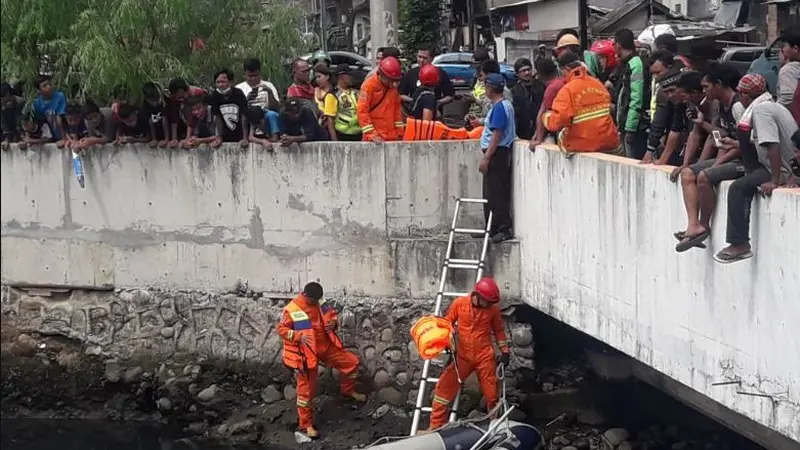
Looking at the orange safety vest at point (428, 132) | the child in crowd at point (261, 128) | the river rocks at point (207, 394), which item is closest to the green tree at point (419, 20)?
the child in crowd at point (261, 128)

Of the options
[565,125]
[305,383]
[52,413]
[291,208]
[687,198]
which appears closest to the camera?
[687,198]

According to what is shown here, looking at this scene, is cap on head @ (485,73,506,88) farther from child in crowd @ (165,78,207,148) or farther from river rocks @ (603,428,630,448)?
river rocks @ (603,428,630,448)

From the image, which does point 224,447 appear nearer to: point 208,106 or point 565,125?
point 208,106

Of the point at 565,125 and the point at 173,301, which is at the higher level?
the point at 565,125

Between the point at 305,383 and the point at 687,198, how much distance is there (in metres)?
5.41

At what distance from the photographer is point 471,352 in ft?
36.1

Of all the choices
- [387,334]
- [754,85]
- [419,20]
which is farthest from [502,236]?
[419,20]

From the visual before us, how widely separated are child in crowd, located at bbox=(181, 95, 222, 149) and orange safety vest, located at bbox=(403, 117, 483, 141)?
231 cm

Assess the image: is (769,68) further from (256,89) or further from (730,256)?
(256,89)

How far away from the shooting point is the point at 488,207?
1221 cm

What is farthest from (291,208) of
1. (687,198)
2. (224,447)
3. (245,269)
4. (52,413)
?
(687,198)

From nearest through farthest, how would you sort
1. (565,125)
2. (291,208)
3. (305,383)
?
1. (565,125)
2. (305,383)
3. (291,208)

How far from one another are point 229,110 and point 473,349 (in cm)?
436

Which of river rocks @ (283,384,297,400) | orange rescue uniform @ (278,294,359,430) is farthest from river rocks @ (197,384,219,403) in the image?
orange rescue uniform @ (278,294,359,430)
